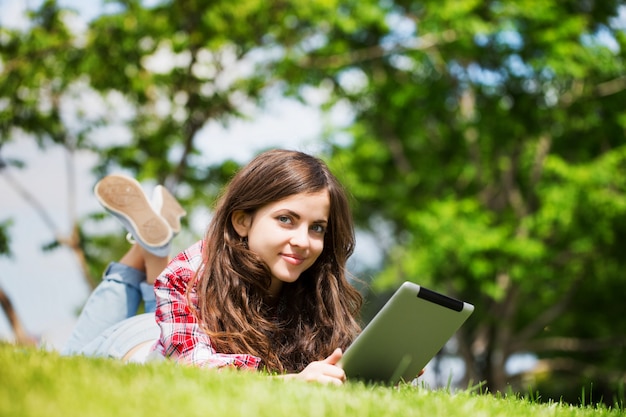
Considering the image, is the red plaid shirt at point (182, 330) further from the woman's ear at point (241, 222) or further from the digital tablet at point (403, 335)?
the digital tablet at point (403, 335)

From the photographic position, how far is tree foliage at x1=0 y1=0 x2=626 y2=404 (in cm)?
1241

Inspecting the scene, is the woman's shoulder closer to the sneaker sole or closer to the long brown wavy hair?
the long brown wavy hair

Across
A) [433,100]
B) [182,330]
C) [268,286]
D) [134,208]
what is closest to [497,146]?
[433,100]

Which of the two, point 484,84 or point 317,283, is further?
point 484,84

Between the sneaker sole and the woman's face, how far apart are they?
4.72ft

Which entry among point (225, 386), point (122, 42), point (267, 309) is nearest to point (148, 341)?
point (267, 309)

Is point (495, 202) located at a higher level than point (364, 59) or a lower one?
lower

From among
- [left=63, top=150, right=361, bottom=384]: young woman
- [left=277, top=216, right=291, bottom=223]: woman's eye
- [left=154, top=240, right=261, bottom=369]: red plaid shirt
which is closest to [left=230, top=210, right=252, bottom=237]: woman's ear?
[left=63, top=150, right=361, bottom=384]: young woman

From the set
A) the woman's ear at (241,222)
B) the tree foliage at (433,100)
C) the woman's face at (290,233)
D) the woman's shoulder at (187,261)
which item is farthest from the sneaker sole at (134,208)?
the tree foliage at (433,100)

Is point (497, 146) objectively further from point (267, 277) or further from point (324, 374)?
point (324, 374)

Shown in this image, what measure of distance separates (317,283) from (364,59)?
36.5ft

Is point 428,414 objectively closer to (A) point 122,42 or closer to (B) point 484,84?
(A) point 122,42

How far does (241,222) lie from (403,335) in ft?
3.22

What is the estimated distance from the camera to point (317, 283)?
357 cm
